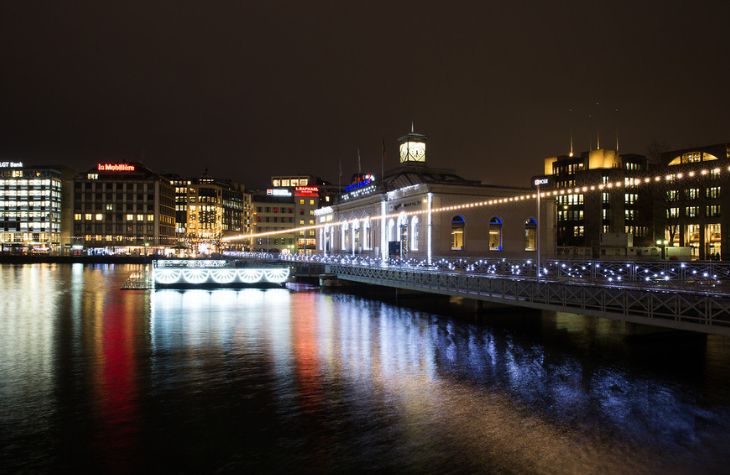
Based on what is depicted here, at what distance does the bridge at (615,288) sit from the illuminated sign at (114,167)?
561 feet

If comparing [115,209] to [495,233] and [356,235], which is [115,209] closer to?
[356,235]

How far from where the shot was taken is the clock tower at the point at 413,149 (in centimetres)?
10706

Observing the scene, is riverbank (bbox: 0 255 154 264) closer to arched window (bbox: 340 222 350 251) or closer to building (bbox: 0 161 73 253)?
building (bbox: 0 161 73 253)

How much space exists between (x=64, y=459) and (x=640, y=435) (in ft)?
59.1

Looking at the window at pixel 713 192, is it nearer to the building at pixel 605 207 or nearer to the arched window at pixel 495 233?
the building at pixel 605 207

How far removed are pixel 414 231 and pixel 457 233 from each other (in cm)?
674

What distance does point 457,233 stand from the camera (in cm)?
8675

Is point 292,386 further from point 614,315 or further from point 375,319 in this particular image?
point 375,319

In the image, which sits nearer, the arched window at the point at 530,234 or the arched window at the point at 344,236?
the arched window at the point at 530,234

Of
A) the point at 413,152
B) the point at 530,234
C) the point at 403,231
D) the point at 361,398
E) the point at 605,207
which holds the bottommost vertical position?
the point at 361,398

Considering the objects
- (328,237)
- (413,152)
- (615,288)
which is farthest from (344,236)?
(615,288)

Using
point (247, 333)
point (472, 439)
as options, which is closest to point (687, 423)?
point (472, 439)

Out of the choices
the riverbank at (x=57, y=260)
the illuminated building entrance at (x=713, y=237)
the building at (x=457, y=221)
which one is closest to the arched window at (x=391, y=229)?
the building at (x=457, y=221)

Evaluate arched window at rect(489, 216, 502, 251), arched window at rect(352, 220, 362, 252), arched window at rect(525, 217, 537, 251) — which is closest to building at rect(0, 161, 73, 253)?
arched window at rect(352, 220, 362, 252)
